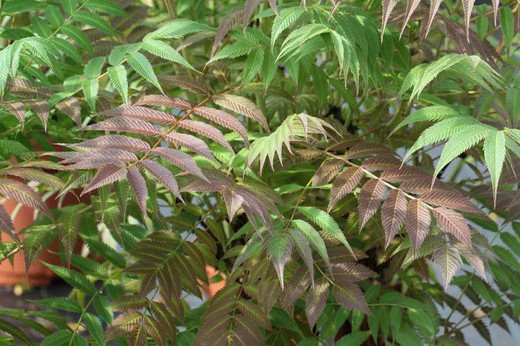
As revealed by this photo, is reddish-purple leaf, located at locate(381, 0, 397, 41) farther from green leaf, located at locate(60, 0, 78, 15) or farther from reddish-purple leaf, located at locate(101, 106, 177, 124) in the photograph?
green leaf, located at locate(60, 0, 78, 15)

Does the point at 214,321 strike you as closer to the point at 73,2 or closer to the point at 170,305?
the point at 170,305

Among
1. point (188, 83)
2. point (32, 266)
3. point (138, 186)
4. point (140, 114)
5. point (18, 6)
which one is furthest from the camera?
point (32, 266)

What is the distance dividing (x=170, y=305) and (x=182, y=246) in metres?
0.09

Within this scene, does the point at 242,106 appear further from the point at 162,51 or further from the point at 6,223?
the point at 6,223

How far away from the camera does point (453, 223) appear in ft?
2.76

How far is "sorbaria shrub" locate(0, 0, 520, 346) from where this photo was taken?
0.83 meters

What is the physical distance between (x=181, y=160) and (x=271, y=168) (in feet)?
0.77

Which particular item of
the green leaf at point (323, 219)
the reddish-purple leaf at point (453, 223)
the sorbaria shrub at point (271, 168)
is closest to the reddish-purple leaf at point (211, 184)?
the sorbaria shrub at point (271, 168)

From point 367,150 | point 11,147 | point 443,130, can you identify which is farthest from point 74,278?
point 443,130

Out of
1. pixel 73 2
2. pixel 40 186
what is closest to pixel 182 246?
pixel 73 2

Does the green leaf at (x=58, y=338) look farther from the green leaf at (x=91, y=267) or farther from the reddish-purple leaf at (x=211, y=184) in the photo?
the reddish-purple leaf at (x=211, y=184)

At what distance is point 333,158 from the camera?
967 mm

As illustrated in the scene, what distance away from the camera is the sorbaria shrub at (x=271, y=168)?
0.83m

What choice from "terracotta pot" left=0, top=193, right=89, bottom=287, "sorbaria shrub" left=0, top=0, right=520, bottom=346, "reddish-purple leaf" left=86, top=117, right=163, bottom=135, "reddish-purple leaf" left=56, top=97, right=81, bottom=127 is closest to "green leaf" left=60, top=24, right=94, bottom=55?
"sorbaria shrub" left=0, top=0, right=520, bottom=346
